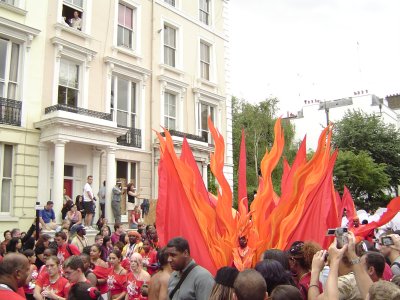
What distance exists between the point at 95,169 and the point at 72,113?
2521mm

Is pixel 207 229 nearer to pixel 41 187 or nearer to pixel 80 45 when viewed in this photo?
pixel 41 187

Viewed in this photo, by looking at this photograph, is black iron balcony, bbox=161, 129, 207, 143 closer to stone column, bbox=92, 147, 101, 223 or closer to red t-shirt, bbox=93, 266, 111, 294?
stone column, bbox=92, 147, 101, 223

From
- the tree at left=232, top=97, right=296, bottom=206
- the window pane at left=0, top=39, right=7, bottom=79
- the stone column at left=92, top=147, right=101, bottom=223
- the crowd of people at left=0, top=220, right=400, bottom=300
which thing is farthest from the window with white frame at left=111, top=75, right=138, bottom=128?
the tree at left=232, top=97, right=296, bottom=206

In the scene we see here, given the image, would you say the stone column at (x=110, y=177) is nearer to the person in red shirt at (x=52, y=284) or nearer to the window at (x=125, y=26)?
the window at (x=125, y=26)

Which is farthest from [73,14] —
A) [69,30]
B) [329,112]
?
[329,112]

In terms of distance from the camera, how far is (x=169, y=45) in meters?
20.5

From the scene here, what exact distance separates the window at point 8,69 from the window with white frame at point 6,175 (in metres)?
1.80

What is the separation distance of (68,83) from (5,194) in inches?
183

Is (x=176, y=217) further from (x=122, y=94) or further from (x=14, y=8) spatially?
(x=122, y=94)

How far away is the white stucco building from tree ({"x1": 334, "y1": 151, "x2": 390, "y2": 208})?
1574 centimetres

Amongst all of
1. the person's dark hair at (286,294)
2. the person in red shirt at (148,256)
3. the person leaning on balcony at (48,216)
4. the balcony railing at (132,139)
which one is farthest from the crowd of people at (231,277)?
the balcony railing at (132,139)

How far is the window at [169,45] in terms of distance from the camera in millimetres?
20406

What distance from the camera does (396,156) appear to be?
30.7 metres

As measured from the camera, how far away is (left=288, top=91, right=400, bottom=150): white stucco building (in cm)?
4219
